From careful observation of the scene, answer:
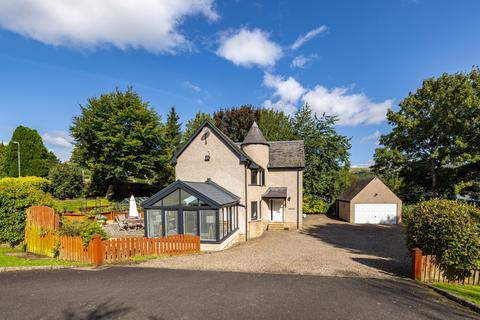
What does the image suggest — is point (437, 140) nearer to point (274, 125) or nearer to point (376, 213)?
point (376, 213)

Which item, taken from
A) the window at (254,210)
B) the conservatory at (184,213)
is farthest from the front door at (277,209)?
the conservatory at (184,213)

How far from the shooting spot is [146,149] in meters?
38.8

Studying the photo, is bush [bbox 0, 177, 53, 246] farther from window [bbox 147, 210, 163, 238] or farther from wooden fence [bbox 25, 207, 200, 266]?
window [bbox 147, 210, 163, 238]

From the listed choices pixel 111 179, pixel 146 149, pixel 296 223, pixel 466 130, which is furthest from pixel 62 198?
pixel 466 130

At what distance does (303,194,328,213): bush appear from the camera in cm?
3516

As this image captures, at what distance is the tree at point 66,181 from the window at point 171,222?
1311 inches

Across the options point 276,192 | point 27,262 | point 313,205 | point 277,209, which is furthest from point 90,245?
point 313,205

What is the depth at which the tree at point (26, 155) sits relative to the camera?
50000mm

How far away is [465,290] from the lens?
8.48 m

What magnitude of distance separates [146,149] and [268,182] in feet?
73.6

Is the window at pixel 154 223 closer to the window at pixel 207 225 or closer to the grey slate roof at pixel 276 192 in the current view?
the window at pixel 207 225

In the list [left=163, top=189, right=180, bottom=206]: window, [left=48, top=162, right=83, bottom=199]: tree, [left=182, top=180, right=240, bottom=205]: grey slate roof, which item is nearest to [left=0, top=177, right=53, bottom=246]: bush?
[left=163, top=189, right=180, bottom=206]: window

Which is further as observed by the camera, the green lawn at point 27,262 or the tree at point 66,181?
the tree at point 66,181

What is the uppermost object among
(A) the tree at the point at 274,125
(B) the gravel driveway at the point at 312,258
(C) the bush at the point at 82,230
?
(A) the tree at the point at 274,125
